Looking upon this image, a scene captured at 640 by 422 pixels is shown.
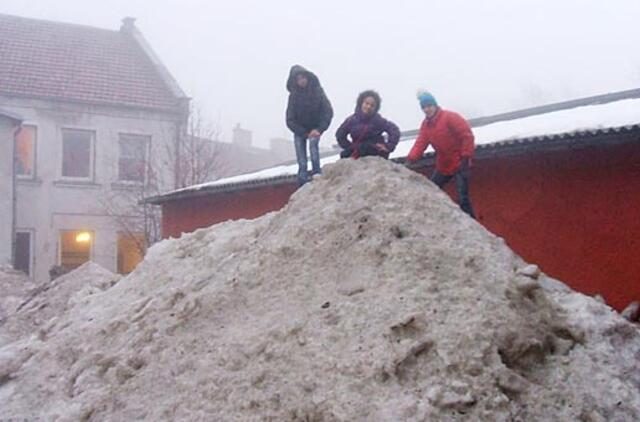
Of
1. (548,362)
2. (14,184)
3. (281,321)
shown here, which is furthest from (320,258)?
(14,184)

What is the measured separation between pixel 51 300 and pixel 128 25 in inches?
736

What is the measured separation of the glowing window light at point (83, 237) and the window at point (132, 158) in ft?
5.93

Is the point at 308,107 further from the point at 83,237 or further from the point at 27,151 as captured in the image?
the point at 27,151

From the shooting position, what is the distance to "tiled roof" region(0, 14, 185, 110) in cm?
2161

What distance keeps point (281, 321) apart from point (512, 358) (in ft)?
4.57

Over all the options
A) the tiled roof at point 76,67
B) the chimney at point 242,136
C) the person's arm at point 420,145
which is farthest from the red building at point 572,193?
the chimney at point 242,136

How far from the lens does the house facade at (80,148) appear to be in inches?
819

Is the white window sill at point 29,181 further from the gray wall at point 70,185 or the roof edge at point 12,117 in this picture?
the roof edge at point 12,117

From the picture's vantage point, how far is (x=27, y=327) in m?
7.61

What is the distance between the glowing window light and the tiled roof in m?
3.66

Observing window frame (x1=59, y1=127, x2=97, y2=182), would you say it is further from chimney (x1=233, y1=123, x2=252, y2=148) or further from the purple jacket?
chimney (x1=233, y1=123, x2=252, y2=148)

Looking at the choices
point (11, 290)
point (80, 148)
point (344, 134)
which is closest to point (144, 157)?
point (80, 148)

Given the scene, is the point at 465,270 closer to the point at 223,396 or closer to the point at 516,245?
the point at 223,396

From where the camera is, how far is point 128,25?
25.4 meters
